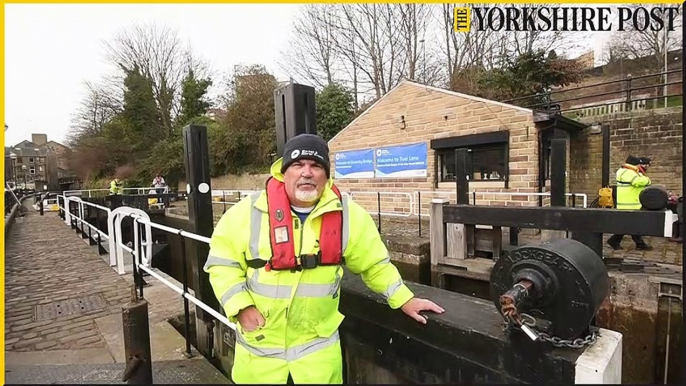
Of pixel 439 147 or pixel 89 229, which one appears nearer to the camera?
pixel 89 229

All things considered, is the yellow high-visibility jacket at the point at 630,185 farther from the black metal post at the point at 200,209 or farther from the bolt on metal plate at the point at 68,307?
the bolt on metal plate at the point at 68,307

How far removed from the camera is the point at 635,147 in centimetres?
1088

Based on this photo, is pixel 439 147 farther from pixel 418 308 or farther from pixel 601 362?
pixel 601 362

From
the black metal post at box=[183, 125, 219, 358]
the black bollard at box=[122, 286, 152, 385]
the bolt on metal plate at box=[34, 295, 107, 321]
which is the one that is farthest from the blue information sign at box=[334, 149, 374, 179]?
the black bollard at box=[122, 286, 152, 385]

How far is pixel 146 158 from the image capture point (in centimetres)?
2941

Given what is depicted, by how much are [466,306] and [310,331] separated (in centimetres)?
92

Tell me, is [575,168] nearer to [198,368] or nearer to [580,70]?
[580,70]

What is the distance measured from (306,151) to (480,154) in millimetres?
9765

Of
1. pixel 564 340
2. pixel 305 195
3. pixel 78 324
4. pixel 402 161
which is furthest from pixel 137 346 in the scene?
pixel 402 161

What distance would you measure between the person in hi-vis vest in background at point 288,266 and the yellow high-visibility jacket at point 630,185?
6.77 metres

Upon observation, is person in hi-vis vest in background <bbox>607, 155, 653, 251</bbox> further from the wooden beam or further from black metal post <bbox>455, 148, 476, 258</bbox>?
the wooden beam

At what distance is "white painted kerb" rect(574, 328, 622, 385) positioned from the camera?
1.46 metres

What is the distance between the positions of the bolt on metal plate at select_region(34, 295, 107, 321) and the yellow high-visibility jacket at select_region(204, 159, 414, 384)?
11.6 ft

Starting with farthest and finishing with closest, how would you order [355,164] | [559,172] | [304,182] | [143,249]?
[355,164] < [143,249] < [559,172] < [304,182]
